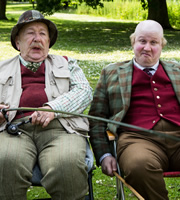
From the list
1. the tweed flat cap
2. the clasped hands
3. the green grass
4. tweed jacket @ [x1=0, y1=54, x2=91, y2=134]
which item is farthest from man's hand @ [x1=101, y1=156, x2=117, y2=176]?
the tweed flat cap

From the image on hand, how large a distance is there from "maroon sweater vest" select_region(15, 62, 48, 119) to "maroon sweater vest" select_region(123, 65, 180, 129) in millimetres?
738

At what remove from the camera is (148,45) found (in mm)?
3660

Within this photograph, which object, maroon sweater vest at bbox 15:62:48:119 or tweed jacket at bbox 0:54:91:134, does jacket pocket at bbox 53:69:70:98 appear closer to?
tweed jacket at bbox 0:54:91:134

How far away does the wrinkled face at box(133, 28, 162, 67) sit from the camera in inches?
145

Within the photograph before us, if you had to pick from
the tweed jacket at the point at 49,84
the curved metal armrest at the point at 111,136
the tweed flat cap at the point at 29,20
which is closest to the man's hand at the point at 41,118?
the tweed jacket at the point at 49,84

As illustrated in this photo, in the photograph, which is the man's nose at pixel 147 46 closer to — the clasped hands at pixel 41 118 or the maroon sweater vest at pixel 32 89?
the maroon sweater vest at pixel 32 89

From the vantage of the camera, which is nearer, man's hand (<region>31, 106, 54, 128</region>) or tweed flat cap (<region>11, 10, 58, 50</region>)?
man's hand (<region>31, 106, 54, 128</region>)

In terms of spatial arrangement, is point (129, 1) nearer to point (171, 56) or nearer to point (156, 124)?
point (171, 56)

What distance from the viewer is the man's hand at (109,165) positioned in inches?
136

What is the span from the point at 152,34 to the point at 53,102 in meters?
1.04

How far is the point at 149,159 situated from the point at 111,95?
79cm

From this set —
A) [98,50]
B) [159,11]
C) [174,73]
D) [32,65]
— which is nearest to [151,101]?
[174,73]

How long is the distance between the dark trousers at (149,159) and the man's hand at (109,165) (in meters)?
0.15

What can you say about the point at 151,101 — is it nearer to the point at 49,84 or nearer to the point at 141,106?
the point at 141,106
